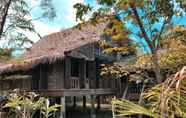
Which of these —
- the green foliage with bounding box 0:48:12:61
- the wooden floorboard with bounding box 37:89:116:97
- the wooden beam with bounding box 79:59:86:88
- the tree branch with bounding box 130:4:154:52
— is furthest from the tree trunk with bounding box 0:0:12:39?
the tree branch with bounding box 130:4:154:52

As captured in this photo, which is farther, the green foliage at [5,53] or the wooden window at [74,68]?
the wooden window at [74,68]

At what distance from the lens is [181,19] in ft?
36.2

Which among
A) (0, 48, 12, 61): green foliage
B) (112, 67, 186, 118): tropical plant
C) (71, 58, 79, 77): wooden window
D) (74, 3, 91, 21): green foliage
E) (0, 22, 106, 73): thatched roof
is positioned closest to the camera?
(112, 67, 186, 118): tropical plant

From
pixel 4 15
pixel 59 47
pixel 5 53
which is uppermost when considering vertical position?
pixel 4 15

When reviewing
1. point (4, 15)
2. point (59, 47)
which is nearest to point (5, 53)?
point (4, 15)

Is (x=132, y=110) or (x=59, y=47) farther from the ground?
(x=59, y=47)

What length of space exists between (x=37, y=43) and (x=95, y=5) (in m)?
12.9

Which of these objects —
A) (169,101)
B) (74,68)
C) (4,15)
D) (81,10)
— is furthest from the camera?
(74,68)

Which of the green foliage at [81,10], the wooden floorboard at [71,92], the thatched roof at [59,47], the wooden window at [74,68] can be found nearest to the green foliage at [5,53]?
the thatched roof at [59,47]

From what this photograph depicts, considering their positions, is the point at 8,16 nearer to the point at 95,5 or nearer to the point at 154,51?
the point at 95,5

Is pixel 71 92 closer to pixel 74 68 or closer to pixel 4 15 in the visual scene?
pixel 74 68

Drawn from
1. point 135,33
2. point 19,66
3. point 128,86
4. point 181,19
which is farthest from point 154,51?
point 19,66

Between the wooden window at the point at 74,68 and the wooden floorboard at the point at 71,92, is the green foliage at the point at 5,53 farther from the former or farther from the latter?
the wooden window at the point at 74,68

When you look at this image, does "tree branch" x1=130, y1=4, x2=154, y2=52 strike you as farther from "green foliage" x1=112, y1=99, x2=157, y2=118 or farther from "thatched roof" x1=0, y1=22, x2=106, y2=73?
"green foliage" x1=112, y1=99, x2=157, y2=118
